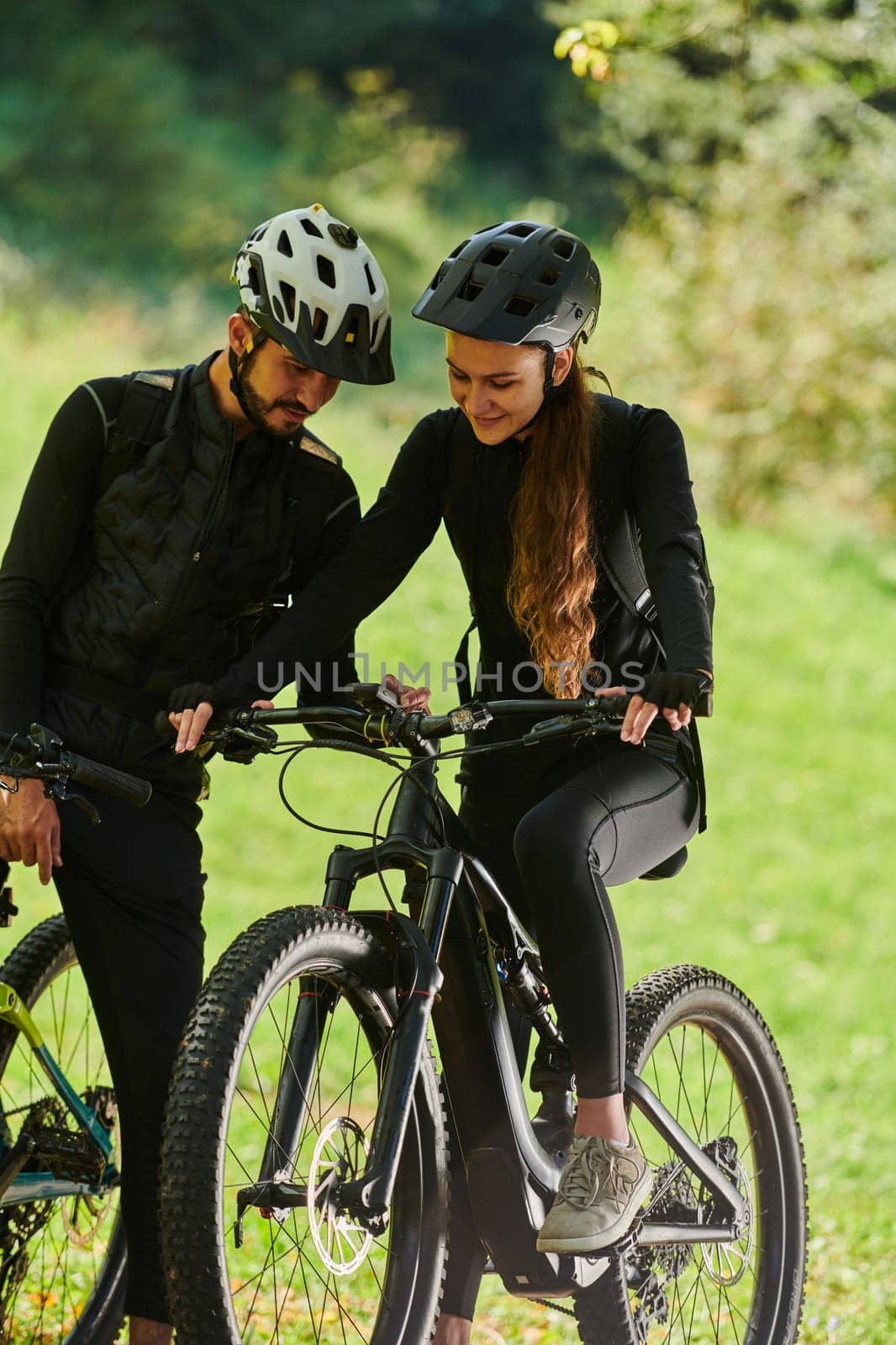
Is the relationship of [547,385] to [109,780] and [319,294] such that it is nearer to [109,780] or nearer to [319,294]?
[319,294]

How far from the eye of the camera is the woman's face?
3.08 metres

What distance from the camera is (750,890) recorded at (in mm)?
10664

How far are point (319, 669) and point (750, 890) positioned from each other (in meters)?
7.86

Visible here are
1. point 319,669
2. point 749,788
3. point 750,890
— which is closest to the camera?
point 319,669

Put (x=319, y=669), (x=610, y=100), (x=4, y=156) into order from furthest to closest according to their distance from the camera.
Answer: (x=610, y=100) < (x=4, y=156) < (x=319, y=669)

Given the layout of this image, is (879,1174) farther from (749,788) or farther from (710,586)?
(749,788)

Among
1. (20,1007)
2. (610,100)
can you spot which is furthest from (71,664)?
(610,100)

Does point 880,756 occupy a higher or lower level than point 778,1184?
higher

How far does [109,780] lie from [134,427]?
2.35 ft

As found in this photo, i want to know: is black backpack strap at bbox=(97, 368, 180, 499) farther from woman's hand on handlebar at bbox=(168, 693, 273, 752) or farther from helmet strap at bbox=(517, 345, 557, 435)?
helmet strap at bbox=(517, 345, 557, 435)

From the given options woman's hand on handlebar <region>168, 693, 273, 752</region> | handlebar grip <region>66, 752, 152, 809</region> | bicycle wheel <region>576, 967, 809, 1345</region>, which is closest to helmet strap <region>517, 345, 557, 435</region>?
woman's hand on handlebar <region>168, 693, 273, 752</region>

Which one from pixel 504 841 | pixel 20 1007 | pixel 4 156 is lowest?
pixel 20 1007

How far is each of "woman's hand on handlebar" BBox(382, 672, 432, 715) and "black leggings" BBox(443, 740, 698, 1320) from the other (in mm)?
282

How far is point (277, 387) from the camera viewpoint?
312 cm
